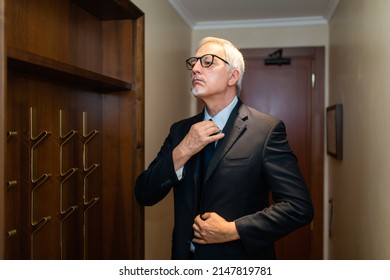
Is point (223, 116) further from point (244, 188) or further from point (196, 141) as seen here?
point (244, 188)

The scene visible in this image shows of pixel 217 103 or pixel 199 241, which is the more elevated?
pixel 217 103

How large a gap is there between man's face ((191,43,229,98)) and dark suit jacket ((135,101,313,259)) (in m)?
0.12

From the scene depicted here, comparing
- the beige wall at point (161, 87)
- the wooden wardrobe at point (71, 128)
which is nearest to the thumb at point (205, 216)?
the wooden wardrobe at point (71, 128)

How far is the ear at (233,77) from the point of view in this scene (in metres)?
1.49

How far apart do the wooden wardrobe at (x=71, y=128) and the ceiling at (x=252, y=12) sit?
0.87 metres

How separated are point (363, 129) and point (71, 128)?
52.5 inches

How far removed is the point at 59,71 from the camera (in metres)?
1.31

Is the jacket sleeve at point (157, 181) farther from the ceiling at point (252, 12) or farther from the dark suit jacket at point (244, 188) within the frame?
the ceiling at point (252, 12)

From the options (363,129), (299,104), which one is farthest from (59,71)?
(299,104)

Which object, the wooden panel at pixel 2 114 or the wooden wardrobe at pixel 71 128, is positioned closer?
the wooden panel at pixel 2 114

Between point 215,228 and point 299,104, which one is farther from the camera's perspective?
point 299,104
